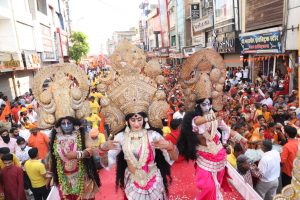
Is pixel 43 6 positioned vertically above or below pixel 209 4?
above

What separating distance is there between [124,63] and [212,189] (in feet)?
6.28

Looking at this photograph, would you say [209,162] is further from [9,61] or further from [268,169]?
[9,61]

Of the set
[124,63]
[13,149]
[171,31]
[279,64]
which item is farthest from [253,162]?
[171,31]

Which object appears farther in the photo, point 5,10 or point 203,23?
point 203,23

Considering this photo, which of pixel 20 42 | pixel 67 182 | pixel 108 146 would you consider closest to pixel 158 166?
pixel 108 146

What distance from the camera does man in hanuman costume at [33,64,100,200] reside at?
11.1 feet

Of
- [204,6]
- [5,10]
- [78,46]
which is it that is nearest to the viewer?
[5,10]

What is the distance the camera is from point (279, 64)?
1323 centimetres

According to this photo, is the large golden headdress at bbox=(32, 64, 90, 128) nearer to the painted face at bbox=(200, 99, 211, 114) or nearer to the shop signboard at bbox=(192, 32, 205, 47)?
the painted face at bbox=(200, 99, 211, 114)

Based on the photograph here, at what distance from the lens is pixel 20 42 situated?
16.8 m

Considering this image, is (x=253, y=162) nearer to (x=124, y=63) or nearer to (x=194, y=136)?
(x=194, y=136)

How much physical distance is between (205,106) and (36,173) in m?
2.79

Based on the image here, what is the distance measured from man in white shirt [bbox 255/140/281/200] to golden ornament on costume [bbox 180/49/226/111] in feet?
3.17

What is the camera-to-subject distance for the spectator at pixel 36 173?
13.9 ft
